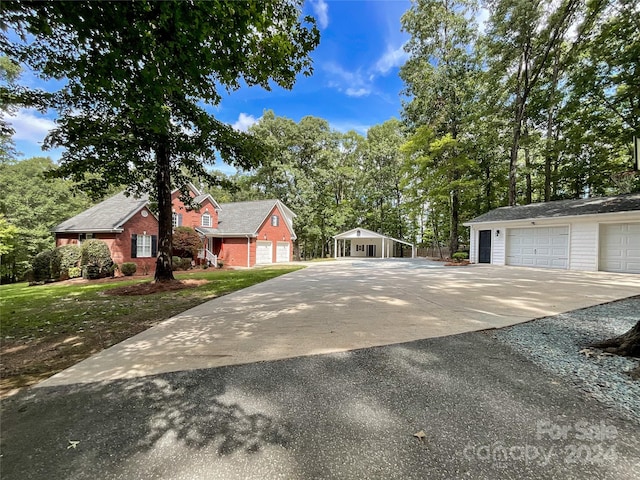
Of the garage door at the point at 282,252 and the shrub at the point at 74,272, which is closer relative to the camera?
the shrub at the point at 74,272

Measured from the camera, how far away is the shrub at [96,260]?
45.5 ft

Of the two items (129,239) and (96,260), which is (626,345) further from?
(129,239)

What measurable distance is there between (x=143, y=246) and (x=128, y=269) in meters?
2.17

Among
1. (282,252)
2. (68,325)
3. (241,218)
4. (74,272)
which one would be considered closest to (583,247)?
(68,325)

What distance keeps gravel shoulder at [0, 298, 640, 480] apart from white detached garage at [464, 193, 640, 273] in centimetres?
1313

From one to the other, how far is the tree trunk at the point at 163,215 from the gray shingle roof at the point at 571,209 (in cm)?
1757

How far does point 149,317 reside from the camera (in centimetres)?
586

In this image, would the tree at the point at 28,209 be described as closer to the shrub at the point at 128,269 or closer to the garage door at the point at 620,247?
the shrub at the point at 128,269

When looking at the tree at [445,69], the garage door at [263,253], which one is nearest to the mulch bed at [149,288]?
the garage door at [263,253]

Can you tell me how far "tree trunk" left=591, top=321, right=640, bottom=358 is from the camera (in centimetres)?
323

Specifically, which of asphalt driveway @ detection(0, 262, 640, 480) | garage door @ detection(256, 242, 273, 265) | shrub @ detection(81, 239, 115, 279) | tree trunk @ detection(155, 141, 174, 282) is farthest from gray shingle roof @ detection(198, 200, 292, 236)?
asphalt driveway @ detection(0, 262, 640, 480)

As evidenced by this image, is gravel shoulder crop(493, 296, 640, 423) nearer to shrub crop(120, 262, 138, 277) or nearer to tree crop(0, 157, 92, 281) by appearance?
shrub crop(120, 262, 138, 277)

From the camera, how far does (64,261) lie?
572 inches

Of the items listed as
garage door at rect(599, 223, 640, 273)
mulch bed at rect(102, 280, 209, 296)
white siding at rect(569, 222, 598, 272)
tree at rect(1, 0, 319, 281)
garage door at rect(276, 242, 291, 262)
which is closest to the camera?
tree at rect(1, 0, 319, 281)
